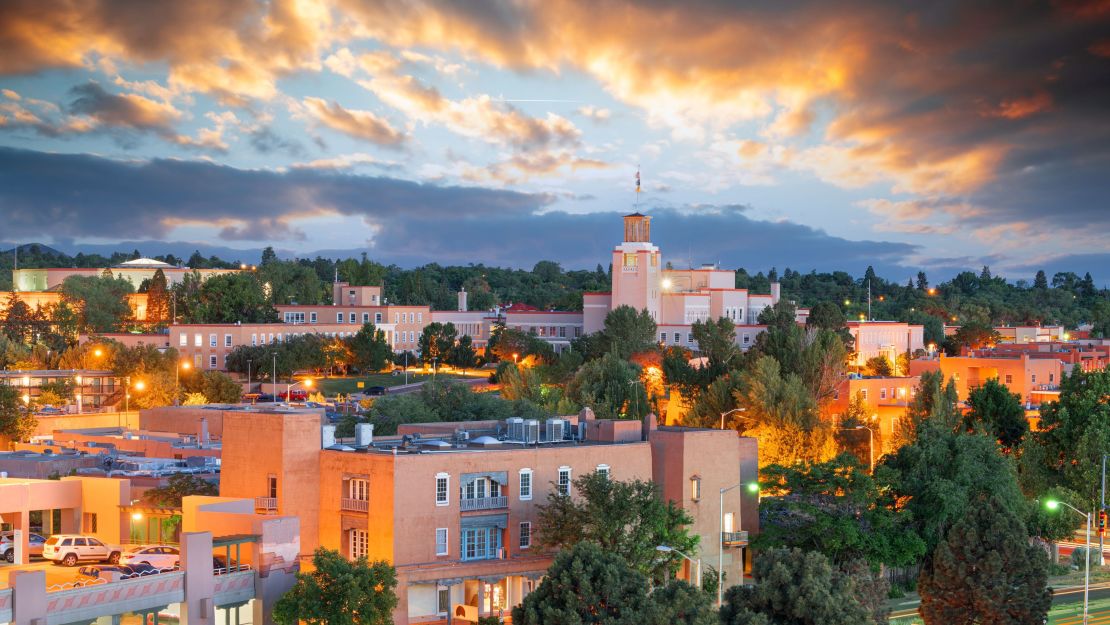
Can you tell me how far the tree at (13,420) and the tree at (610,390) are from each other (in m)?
35.3

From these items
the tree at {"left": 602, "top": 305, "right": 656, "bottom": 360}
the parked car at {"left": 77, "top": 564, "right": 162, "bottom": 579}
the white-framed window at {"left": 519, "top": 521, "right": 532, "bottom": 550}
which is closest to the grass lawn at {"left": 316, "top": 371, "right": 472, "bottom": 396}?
the tree at {"left": 602, "top": 305, "right": 656, "bottom": 360}

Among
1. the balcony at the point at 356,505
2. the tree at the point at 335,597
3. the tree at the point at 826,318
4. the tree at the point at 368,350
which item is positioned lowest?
the tree at the point at 335,597

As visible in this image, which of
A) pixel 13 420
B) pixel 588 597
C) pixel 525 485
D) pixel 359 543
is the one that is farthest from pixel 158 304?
pixel 588 597

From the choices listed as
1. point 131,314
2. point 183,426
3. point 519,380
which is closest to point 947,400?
point 519,380

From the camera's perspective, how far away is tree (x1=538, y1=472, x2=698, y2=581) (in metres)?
46.4

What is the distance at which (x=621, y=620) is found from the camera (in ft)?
118

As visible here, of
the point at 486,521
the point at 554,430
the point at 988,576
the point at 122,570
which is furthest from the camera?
the point at 554,430

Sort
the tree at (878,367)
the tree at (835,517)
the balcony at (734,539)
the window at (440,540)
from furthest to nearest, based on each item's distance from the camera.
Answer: the tree at (878,367)
the tree at (835,517)
the balcony at (734,539)
the window at (440,540)

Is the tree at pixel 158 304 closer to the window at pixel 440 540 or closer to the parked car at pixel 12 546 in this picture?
the parked car at pixel 12 546

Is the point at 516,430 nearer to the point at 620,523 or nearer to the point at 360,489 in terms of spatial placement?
the point at 620,523

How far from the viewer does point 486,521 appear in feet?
155

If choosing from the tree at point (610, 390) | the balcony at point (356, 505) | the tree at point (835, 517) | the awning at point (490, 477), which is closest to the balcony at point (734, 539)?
the tree at point (835, 517)

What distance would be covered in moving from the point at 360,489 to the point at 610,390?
5368 centimetres

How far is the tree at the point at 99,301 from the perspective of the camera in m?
137
